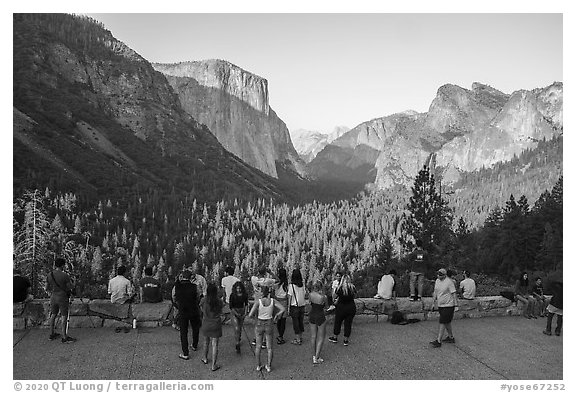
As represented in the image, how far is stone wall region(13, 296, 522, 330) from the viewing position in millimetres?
10359

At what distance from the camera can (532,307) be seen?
1305 cm

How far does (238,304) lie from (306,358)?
185cm

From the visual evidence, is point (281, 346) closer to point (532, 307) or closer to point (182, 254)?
point (532, 307)

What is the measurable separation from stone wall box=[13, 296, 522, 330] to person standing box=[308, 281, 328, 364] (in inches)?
108

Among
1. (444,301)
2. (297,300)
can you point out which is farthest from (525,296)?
(297,300)

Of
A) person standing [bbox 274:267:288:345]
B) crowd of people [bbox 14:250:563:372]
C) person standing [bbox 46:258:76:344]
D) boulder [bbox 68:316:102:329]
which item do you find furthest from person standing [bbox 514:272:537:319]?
person standing [bbox 46:258:76:344]

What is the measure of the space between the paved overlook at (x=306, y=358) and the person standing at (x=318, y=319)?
29 centimetres

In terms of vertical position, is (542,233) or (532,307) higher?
(542,233)

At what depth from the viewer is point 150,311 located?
35.8ft

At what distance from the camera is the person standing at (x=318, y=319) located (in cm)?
904

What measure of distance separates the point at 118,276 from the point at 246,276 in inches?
3678

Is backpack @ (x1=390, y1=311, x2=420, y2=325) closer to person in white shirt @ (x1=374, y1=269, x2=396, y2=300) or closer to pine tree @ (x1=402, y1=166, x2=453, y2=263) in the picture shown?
person in white shirt @ (x1=374, y1=269, x2=396, y2=300)
